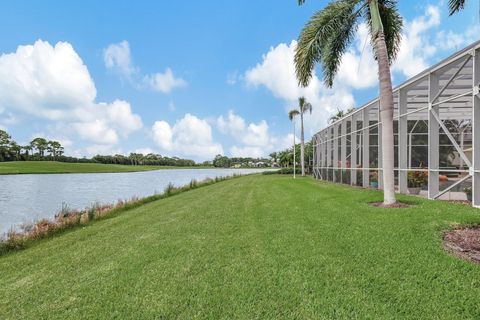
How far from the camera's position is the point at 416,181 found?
11.2m

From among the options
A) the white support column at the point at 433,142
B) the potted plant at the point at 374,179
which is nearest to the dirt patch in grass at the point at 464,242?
the white support column at the point at 433,142

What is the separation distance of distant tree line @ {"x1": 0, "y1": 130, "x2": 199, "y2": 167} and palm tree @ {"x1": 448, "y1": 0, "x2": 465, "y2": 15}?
3708 inches

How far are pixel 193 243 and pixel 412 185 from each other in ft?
31.1

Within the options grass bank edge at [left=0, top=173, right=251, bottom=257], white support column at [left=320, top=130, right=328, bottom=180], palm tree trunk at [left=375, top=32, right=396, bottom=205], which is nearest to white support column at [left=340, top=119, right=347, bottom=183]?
white support column at [left=320, top=130, right=328, bottom=180]

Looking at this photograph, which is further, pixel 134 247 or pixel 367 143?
pixel 367 143

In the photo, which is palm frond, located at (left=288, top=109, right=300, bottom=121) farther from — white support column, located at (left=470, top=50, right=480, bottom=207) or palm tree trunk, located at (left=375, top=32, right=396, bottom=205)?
white support column, located at (left=470, top=50, right=480, bottom=207)

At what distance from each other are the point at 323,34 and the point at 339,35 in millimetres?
1021

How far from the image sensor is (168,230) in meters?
6.73

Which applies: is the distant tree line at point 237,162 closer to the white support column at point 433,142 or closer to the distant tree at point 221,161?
the distant tree at point 221,161

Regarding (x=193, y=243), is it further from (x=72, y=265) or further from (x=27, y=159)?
(x=27, y=159)

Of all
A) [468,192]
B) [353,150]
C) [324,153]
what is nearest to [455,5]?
[468,192]

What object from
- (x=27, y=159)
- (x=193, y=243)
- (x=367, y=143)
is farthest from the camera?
(x=27, y=159)

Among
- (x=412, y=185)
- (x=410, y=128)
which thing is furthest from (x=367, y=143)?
(x=410, y=128)

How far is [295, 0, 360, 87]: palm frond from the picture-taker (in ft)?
31.5
